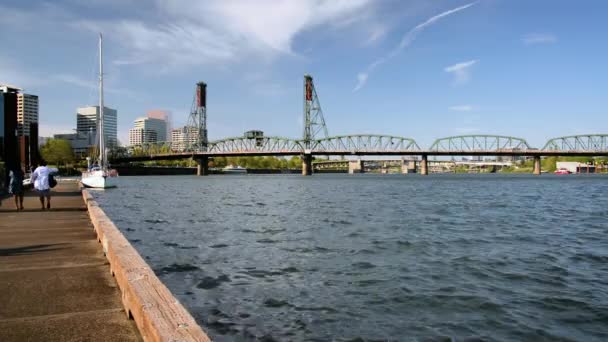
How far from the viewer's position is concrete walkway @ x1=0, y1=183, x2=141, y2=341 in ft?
20.0

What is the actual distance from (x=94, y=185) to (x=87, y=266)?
60452mm

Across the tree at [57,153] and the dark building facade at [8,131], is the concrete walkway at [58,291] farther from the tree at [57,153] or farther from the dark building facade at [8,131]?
the tree at [57,153]

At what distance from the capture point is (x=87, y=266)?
983 centimetres

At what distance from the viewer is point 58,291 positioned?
791cm

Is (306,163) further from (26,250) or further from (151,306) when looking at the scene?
(151,306)

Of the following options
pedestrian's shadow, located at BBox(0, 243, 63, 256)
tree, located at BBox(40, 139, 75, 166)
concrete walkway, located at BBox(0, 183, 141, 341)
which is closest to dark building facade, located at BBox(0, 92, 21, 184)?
concrete walkway, located at BBox(0, 183, 141, 341)

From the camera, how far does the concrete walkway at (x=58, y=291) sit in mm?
6105

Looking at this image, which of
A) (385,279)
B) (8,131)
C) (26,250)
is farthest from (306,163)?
(26,250)

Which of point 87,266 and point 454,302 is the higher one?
point 87,266

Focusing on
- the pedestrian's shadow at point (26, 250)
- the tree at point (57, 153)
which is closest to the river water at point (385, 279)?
the pedestrian's shadow at point (26, 250)

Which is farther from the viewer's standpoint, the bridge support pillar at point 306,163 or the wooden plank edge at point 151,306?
the bridge support pillar at point 306,163

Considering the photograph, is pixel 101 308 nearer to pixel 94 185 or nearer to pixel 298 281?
pixel 298 281

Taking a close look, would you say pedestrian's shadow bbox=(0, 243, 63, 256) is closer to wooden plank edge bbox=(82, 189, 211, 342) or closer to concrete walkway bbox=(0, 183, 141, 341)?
concrete walkway bbox=(0, 183, 141, 341)

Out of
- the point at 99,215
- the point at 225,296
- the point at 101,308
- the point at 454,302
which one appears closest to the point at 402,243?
the point at 454,302
